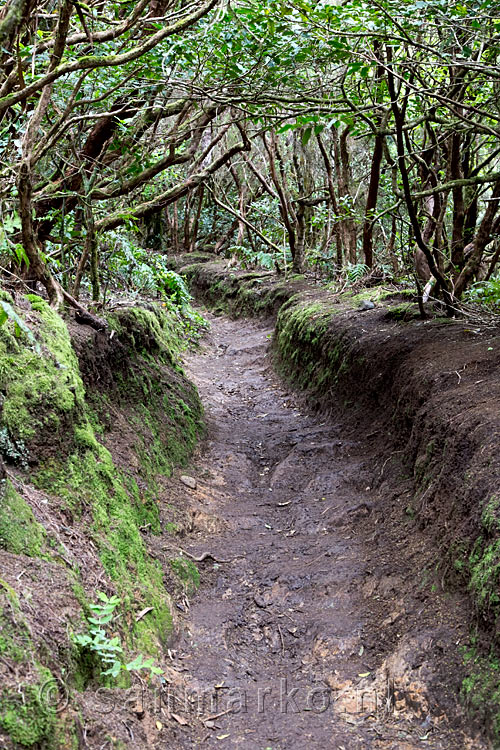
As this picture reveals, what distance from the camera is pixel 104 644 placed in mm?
2500

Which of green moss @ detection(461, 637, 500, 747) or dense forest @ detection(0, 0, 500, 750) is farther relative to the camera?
dense forest @ detection(0, 0, 500, 750)

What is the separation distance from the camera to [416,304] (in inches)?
284

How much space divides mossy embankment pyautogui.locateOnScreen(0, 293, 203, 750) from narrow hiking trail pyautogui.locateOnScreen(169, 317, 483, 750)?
424 millimetres

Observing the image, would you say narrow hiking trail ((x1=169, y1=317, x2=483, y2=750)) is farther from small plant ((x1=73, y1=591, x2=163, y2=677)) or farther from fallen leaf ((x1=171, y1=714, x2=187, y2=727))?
small plant ((x1=73, y1=591, x2=163, y2=677))

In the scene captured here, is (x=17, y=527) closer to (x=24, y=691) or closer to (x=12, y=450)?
(x=12, y=450)

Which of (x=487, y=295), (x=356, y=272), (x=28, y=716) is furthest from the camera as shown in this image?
(x=356, y=272)

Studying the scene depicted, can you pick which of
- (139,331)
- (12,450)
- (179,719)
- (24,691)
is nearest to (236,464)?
(139,331)

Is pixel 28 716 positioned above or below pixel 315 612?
above

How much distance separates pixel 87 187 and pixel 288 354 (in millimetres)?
4817

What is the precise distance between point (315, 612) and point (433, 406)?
178 centimetres

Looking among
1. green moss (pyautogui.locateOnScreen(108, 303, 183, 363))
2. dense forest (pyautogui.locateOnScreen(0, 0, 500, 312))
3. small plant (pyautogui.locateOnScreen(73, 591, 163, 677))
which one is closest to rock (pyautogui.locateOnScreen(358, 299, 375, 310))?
dense forest (pyautogui.locateOnScreen(0, 0, 500, 312))

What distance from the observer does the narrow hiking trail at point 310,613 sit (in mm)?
2781

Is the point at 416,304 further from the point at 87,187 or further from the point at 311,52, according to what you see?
the point at 87,187

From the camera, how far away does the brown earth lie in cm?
277
